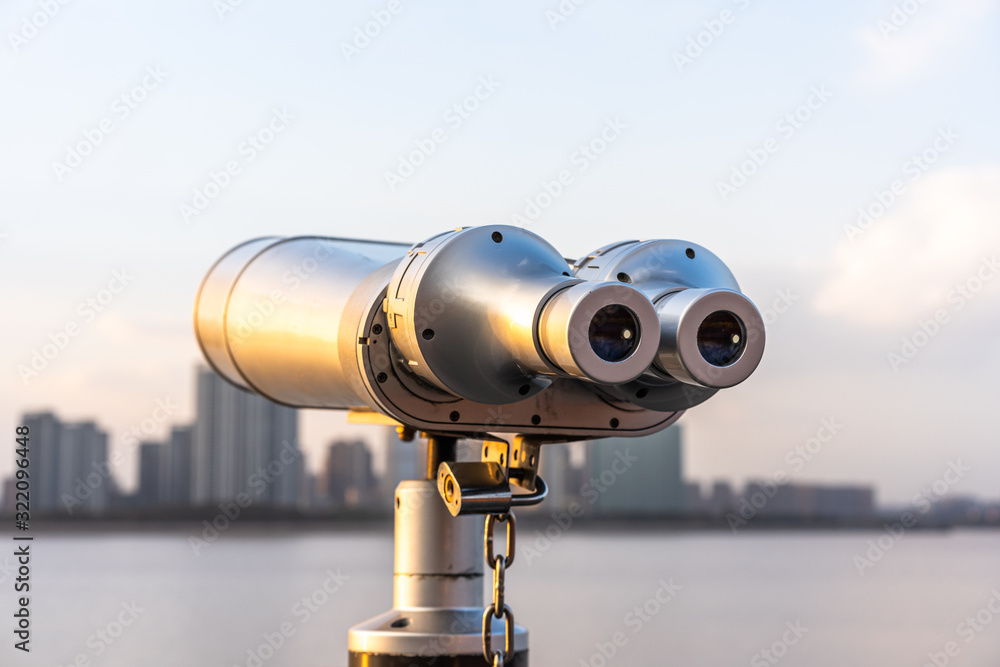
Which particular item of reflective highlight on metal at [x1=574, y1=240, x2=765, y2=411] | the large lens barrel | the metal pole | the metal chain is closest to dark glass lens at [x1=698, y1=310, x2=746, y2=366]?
reflective highlight on metal at [x1=574, y1=240, x2=765, y2=411]

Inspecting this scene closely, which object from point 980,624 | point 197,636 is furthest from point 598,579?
point 197,636

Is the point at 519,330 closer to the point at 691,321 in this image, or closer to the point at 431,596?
the point at 691,321

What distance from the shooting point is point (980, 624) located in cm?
4000

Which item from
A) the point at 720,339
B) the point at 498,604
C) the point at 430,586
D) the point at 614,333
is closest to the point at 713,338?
the point at 720,339

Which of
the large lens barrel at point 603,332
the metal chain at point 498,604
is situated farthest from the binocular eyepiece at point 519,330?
the metal chain at point 498,604

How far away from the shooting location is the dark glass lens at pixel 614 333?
7.22 ft

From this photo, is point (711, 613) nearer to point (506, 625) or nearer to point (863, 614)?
point (863, 614)

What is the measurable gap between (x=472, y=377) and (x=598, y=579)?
54.7 metres

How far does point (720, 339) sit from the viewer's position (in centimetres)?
229

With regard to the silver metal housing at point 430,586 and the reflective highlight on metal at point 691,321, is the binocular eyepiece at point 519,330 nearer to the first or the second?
the reflective highlight on metal at point 691,321

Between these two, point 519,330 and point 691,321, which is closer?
point 691,321

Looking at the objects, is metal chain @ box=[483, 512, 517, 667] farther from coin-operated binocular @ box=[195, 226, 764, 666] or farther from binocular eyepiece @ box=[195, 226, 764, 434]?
binocular eyepiece @ box=[195, 226, 764, 434]

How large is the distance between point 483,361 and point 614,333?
0.36 metres

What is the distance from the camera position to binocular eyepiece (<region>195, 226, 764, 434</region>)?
7.26 feet
